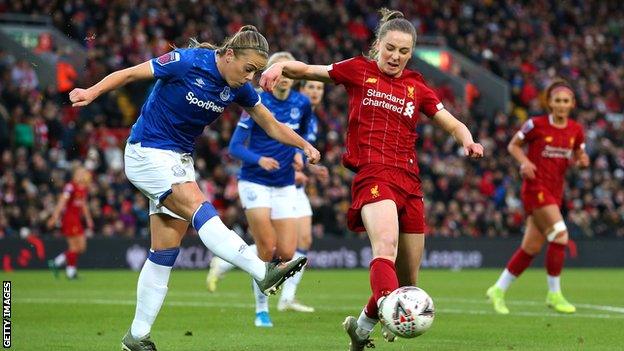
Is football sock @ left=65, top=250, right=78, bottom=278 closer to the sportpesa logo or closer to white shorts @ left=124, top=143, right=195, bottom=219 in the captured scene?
white shorts @ left=124, top=143, right=195, bottom=219

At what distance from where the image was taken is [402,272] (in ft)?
29.3

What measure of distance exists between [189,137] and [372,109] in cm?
139

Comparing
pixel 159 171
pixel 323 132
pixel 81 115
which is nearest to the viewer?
pixel 159 171

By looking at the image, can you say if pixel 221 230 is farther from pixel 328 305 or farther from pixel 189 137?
pixel 328 305

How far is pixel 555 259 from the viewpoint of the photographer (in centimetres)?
1438

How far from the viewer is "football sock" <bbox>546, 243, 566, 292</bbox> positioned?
14.3 meters

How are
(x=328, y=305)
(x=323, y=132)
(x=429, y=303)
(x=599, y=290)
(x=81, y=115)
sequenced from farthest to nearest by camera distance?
(x=323, y=132)
(x=81, y=115)
(x=599, y=290)
(x=328, y=305)
(x=429, y=303)

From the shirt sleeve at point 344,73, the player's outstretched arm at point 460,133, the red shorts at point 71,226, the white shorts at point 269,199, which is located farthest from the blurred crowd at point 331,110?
the player's outstretched arm at point 460,133

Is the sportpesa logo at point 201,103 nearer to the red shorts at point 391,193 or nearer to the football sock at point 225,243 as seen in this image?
the football sock at point 225,243

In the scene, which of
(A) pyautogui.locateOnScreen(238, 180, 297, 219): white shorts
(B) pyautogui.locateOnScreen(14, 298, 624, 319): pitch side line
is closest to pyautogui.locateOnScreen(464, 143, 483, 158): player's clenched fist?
(A) pyautogui.locateOnScreen(238, 180, 297, 219): white shorts

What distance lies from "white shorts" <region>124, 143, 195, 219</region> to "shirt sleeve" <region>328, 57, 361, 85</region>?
1.29 metres

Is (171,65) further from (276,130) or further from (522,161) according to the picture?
(522,161)

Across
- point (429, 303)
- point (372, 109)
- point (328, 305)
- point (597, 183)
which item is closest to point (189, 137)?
point (372, 109)

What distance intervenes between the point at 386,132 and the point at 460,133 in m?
0.56
